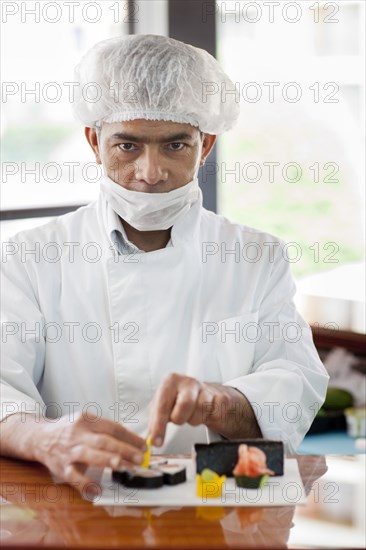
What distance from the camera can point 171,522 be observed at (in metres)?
1.60

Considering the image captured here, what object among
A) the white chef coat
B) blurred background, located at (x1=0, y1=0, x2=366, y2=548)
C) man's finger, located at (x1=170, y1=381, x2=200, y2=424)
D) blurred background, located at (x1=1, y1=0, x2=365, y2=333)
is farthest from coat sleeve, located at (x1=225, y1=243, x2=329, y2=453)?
blurred background, located at (x1=1, y1=0, x2=365, y2=333)

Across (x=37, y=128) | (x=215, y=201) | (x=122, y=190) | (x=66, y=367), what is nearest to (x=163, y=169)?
(x=122, y=190)

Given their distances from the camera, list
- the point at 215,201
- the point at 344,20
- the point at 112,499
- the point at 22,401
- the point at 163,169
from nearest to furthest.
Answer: the point at 112,499, the point at 22,401, the point at 163,169, the point at 344,20, the point at 215,201

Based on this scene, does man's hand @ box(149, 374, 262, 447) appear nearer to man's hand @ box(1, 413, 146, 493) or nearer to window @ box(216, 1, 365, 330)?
man's hand @ box(1, 413, 146, 493)

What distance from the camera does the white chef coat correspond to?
7.38 feet

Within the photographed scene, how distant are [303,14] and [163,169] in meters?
2.04

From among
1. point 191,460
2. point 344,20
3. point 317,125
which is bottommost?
point 191,460

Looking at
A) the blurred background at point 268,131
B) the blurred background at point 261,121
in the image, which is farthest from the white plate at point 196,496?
the blurred background at point 261,121

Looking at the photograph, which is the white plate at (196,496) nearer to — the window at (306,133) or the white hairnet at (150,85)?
the white hairnet at (150,85)

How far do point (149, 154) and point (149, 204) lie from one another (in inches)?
4.7

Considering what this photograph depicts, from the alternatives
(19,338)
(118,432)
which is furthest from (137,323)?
(118,432)

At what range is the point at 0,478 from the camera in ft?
5.99

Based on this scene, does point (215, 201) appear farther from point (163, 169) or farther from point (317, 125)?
point (163, 169)

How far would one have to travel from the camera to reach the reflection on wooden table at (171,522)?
4.98 feet
